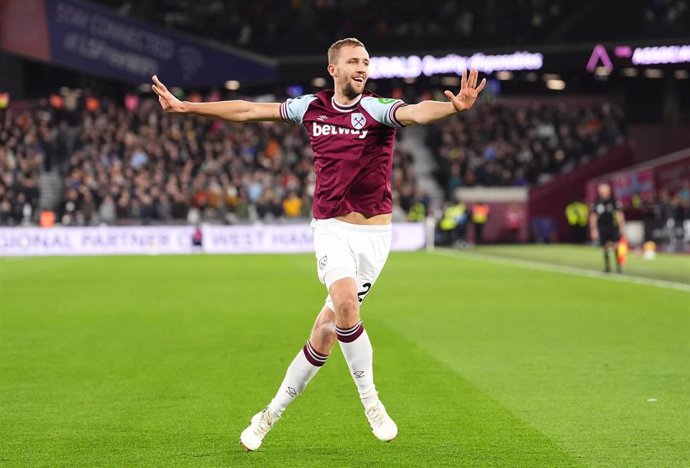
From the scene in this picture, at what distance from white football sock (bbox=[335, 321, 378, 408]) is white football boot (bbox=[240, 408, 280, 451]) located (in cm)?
57

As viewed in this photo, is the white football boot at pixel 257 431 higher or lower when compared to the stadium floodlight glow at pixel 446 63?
lower

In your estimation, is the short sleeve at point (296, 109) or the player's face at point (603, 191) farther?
the player's face at point (603, 191)

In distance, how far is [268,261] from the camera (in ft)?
100

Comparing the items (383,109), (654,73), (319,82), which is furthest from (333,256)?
(654,73)

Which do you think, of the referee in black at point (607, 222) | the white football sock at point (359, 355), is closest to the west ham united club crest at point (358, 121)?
the white football sock at point (359, 355)

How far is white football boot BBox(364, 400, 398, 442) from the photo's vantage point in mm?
6434

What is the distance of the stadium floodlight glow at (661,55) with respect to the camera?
43281 mm

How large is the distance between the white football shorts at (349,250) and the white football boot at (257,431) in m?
0.77

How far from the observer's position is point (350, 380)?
30.6 ft

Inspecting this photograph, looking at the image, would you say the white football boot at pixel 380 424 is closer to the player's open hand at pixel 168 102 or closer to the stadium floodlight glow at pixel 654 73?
the player's open hand at pixel 168 102

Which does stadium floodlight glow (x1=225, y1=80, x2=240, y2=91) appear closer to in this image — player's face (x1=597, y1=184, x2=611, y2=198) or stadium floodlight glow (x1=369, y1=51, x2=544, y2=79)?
stadium floodlight glow (x1=369, y1=51, x2=544, y2=79)

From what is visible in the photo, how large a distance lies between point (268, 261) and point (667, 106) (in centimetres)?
2701

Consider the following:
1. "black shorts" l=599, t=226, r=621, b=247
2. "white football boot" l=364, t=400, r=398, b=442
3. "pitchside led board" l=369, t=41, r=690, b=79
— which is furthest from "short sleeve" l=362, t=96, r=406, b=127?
"pitchside led board" l=369, t=41, r=690, b=79

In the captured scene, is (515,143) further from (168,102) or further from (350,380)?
(168,102)
